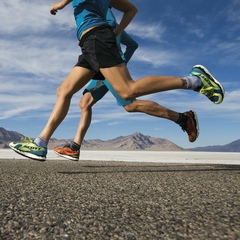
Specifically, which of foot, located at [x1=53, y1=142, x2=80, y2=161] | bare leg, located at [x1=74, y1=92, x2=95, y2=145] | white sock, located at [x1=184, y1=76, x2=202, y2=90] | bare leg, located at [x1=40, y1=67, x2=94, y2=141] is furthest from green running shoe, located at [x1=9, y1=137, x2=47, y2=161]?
white sock, located at [x1=184, y1=76, x2=202, y2=90]

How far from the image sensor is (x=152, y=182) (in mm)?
2684

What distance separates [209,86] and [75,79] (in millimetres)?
1378

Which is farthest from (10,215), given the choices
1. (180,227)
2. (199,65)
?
(199,65)

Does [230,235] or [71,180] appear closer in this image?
[230,235]

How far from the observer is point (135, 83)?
3.04 meters

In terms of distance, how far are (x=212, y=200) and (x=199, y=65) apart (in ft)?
5.73

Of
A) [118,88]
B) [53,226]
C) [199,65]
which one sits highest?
[199,65]

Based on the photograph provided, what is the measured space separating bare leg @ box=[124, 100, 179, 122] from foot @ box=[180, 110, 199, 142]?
0.14 metres

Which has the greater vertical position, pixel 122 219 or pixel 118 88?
pixel 118 88

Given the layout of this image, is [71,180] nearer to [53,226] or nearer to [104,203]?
[104,203]

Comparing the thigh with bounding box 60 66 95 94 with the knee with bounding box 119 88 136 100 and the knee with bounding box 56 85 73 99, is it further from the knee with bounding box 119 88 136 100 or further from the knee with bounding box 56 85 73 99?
the knee with bounding box 119 88 136 100

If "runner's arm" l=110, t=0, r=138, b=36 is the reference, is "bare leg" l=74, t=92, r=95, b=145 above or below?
below

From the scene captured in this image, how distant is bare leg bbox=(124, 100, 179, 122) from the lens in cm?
381

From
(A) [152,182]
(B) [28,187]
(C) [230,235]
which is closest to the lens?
(C) [230,235]
